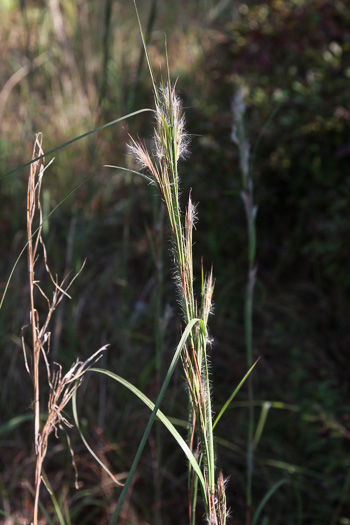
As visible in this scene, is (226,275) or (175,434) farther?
(226,275)

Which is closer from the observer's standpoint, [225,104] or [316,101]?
[316,101]

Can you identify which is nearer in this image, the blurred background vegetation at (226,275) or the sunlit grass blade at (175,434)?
the sunlit grass blade at (175,434)

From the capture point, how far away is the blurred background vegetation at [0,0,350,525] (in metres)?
1.69

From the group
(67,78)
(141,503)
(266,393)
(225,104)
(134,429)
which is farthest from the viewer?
(67,78)

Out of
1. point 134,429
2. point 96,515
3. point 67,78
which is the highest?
point 67,78

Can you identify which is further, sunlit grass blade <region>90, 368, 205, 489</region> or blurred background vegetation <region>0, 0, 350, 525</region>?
blurred background vegetation <region>0, 0, 350, 525</region>

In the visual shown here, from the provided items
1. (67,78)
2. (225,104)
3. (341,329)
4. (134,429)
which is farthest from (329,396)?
(67,78)

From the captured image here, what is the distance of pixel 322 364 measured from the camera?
2.07 metres

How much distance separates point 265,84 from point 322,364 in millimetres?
1322

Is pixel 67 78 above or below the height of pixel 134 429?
above

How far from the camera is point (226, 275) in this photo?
2.38 metres

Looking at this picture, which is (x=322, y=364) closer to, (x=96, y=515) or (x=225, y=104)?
(x=96, y=515)

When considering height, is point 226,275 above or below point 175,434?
above

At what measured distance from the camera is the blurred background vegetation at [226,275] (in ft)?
5.55
